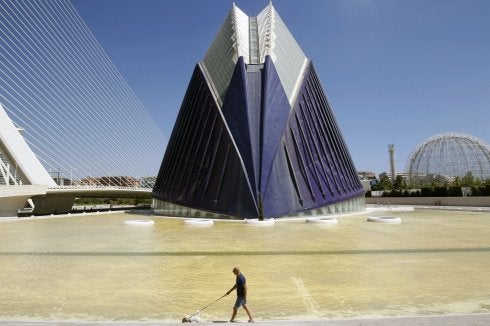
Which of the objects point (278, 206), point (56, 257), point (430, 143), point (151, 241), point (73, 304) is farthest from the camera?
point (430, 143)

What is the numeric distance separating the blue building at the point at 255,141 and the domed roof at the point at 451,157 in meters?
52.3

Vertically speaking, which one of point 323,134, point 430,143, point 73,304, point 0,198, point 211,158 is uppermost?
point 430,143

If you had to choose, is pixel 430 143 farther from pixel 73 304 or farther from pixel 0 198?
pixel 73 304

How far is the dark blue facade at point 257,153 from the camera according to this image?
34.2m

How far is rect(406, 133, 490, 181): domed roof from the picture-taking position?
83312mm

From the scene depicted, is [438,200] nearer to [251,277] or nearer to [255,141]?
[255,141]

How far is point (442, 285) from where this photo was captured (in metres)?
10.4

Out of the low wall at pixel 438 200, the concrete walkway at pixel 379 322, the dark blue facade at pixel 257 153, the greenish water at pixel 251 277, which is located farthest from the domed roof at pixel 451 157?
the concrete walkway at pixel 379 322

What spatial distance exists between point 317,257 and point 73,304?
898 centimetres

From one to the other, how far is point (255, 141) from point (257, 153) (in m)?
1.43

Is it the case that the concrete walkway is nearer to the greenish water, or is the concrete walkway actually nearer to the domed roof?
the greenish water

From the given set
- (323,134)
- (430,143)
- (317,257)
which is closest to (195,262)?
(317,257)

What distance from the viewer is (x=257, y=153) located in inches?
1400

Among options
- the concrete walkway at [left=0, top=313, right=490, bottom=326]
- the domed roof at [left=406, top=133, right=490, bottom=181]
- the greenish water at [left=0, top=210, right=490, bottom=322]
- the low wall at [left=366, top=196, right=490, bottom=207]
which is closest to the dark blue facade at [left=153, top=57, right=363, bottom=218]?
the greenish water at [left=0, top=210, right=490, bottom=322]
